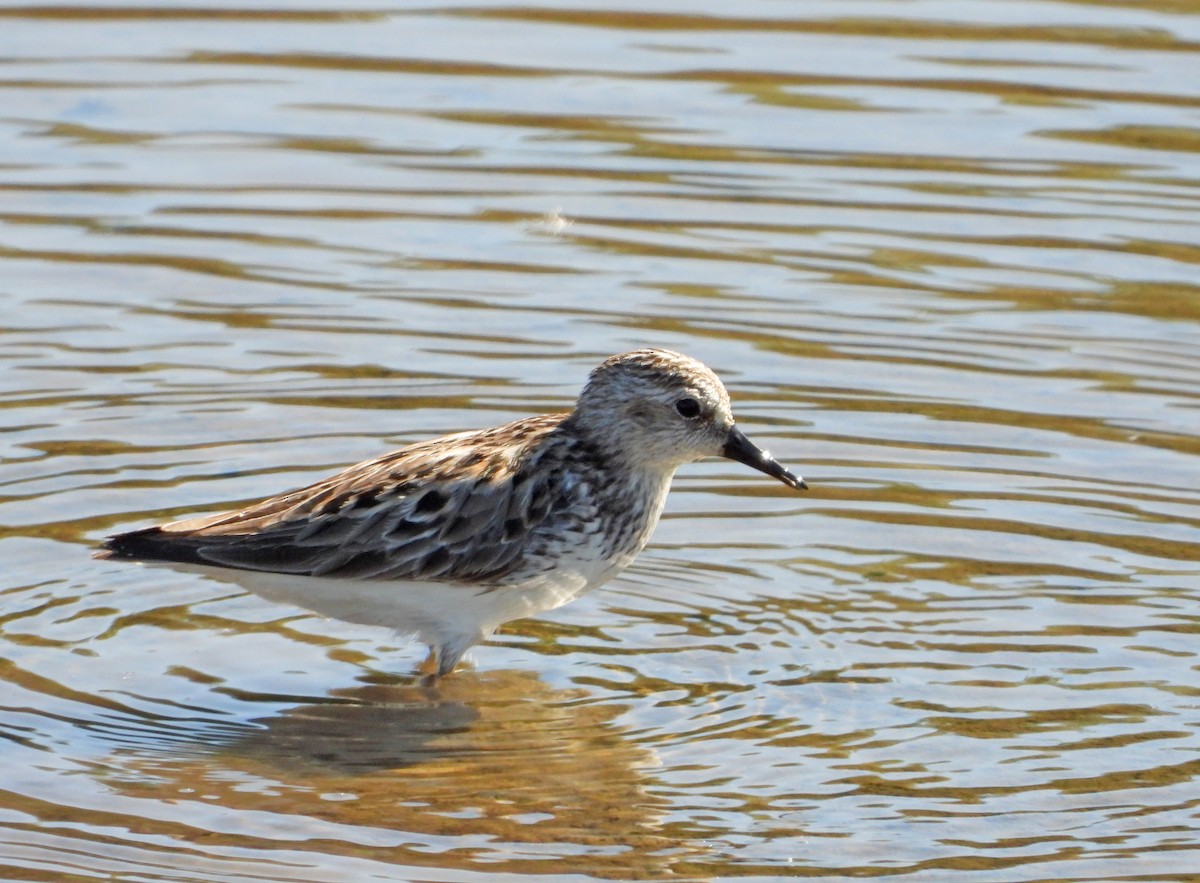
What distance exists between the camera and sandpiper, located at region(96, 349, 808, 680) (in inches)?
378

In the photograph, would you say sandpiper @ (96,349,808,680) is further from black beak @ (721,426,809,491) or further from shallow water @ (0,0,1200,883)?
shallow water @ (0,0,1200,883)

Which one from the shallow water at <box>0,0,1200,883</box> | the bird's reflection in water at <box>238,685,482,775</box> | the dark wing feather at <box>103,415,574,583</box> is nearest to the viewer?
the shallow water at <box>0,0,1200,883</box>

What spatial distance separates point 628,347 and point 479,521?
11.8 feet

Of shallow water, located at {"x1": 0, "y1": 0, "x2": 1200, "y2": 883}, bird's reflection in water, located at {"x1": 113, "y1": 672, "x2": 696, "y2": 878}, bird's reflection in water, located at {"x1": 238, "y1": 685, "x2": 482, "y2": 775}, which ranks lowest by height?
bird's reflection in water, located at {"x1": 238, "y1": 685, "x2": 482, "y2": 775}

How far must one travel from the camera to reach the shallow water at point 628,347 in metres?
8.70

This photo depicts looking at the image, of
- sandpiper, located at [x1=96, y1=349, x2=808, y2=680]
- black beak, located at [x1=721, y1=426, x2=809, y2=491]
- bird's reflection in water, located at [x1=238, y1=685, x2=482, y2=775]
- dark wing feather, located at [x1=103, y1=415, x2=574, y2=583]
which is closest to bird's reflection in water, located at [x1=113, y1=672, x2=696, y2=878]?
bird's reflection in water, located at [x1=238, y1=685, x2=482, y2=775]

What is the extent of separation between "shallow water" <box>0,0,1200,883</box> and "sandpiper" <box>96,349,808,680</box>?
460 millimetres

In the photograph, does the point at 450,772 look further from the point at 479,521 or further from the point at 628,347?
the point at 628,347

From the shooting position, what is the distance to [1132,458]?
11836 millimetres

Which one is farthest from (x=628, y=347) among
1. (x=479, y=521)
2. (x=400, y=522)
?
(x=400, y=522)

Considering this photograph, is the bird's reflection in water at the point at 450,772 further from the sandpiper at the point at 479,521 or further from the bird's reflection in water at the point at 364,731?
the sandpiper at the point at 479,521

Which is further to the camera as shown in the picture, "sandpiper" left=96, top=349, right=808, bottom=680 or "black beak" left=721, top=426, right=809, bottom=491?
"black beak" left=721, top=426, right=809, bottom=491

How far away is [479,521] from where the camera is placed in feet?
32.3

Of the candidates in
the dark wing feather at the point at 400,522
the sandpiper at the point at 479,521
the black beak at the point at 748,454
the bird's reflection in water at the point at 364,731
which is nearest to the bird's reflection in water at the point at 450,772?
the bird's reflection in water at the point at 364,731
